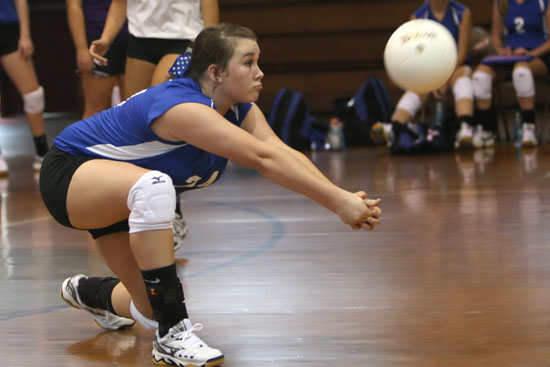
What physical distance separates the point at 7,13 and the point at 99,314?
365 centimetres

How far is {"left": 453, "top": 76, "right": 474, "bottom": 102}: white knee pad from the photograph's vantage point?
5.95 metres

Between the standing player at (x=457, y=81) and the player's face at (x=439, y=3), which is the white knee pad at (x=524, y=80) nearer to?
the standing player at (x=457, y=81)

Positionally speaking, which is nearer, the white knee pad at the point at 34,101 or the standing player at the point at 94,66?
the standing player at the point at 94,66

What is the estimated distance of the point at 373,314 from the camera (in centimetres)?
208

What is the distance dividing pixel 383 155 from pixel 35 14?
6706 mm

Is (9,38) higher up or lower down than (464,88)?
higher up

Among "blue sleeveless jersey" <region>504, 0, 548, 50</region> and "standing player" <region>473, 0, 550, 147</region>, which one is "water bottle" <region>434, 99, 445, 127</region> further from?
"blue sleeveless jersey" <region>504, 0, 548, 50</region>

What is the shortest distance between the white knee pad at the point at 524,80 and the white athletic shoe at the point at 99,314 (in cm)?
439

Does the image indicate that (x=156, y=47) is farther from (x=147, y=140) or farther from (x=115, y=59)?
(x=147, y=140)

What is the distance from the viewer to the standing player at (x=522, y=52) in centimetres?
593

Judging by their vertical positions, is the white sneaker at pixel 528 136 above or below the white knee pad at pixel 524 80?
below

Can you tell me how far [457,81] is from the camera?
598 centimetres

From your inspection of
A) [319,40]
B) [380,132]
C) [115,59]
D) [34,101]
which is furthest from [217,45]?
[319,40]

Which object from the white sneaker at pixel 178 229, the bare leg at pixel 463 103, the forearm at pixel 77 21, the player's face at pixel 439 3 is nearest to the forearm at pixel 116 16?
the white sneaker at pixel 178 229
